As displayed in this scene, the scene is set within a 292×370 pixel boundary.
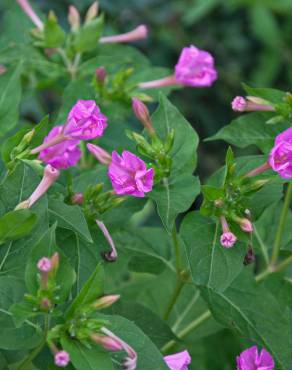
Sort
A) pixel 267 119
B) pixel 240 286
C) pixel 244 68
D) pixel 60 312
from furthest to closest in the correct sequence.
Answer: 1. pixel 244 68
2. pixel 267 119
3. pixel 240 286
4. pixel 60 312

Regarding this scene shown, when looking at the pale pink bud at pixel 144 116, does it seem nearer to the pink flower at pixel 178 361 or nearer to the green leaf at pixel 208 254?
the green leaf at pixel 208 254

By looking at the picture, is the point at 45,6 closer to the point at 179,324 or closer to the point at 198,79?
the point at 198,79

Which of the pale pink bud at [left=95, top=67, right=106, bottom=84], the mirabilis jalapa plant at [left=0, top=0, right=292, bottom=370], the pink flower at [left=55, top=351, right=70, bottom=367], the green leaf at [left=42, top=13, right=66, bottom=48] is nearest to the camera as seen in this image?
the pink flower at [left=55, top=351, right=70, bottom=367]

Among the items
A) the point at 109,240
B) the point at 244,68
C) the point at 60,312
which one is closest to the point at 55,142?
the point at 109,240

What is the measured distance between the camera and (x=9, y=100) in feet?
6.02

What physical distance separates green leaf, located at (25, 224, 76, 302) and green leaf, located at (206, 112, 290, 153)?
584 mm

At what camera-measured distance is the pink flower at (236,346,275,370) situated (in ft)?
5.10

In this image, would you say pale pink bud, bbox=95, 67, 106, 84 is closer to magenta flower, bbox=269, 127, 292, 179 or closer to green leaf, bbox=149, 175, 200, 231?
green leaf, bbox=149, 175, 200, 231

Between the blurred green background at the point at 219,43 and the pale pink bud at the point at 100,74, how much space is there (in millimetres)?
1623

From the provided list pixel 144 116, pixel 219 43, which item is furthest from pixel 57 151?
pixel 219 43

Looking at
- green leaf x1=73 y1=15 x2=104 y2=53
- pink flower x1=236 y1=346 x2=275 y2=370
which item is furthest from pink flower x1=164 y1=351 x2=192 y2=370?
green leaf x1=73 y1=15 x2=104 y2=53

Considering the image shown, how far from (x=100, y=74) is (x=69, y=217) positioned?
690 millimetres

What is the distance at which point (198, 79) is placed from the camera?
7.09 feet

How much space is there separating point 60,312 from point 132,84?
93 cm
